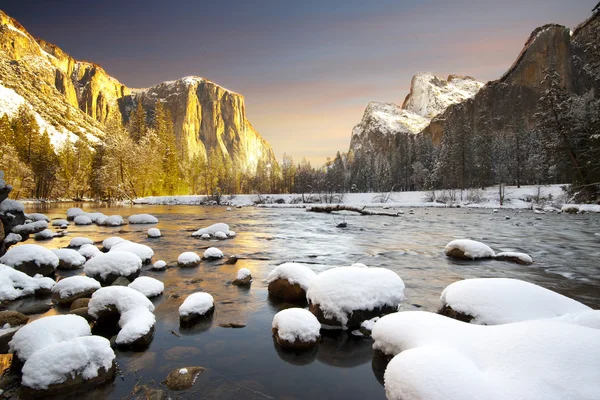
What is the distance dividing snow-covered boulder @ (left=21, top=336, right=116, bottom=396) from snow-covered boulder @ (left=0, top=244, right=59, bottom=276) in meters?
5.23

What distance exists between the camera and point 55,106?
14212 centimetres

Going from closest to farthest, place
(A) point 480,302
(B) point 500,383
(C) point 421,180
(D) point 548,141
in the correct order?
(B) point 500,383 < (A) point 480,302 < (D) point 548,141 < (C) point 421,180

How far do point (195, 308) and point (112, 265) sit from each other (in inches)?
122

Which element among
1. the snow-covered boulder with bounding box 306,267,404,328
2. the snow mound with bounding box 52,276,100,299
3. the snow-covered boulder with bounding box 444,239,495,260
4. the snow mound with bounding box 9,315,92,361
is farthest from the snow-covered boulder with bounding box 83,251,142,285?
the snow-covered boulder with bounding box 444,239,495,260

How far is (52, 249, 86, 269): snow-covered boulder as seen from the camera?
8203 millimetres

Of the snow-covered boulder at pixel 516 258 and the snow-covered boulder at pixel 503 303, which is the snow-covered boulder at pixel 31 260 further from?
the snow-covered boulder at pixel 516 258

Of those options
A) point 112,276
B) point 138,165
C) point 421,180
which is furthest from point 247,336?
point 421,180

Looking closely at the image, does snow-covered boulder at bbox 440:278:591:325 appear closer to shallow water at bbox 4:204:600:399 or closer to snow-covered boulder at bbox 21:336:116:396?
shallow water at bbox 4:204:600:399

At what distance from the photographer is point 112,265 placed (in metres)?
6.87

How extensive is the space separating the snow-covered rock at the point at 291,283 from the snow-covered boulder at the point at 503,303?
2.65 meters

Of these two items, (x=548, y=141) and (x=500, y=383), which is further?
(x=548, y=141)

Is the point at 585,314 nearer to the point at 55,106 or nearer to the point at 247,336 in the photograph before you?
the point at 247,336

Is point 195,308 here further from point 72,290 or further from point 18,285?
point 18,285

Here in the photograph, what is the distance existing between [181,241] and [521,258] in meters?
13.1
